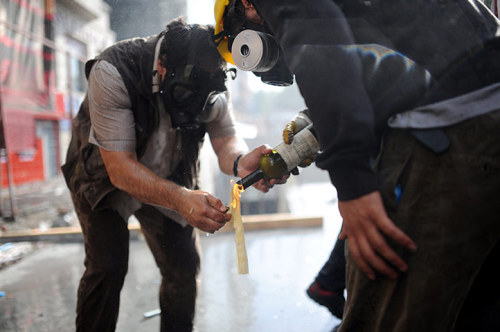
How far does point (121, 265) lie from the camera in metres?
1.58

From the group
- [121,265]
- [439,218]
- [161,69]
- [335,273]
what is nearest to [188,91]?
[161,69]

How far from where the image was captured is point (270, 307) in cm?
224

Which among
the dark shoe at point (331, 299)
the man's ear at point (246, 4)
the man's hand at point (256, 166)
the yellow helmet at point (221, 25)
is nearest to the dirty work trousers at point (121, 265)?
the man's hand at point (256, 166)

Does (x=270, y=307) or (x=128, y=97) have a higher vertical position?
(x=128, y=97)

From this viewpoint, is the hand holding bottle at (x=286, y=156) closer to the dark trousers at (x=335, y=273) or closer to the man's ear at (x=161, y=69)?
the man's ear at (x=161, y=69)

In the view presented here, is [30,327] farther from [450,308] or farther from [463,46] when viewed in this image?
[463,46]

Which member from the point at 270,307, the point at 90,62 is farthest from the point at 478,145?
the point at 270,307

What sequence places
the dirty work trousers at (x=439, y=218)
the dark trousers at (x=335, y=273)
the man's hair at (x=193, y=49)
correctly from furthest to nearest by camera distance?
the dark trousers at (x=335, y=273), the man's hair at (x=193, y=49), the dirty work trousers at (x=439, y=218)

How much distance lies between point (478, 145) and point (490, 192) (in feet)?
0.34

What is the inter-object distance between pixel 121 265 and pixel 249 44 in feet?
3.71

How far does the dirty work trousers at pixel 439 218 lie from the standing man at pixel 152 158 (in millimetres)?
592

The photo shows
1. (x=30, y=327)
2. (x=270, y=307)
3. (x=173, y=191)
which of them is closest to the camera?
(x=173, y=191)

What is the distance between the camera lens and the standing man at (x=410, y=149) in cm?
74

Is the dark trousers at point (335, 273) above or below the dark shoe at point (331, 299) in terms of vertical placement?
above
